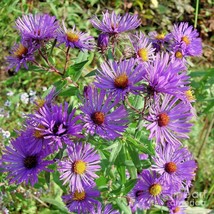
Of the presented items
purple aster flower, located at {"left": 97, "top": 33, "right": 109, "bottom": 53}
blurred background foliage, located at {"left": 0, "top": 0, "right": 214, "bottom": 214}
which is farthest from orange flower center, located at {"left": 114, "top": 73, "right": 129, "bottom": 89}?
blurred background foliage, located at {"left": 0, "top": 0, "right": 214, "bottom": 214}

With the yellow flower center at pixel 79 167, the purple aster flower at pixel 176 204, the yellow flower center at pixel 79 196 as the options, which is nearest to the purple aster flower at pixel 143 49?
the yellow flower center at pixel 79 167

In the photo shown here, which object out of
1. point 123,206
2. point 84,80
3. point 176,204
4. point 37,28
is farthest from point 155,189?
point 84,80

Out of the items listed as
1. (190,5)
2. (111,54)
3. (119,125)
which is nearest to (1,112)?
(111,54)

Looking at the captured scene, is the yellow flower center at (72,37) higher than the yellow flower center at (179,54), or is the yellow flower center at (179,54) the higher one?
the yellow flower center at (72,37)

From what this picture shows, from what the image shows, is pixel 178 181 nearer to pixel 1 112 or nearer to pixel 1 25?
pixel 1 112

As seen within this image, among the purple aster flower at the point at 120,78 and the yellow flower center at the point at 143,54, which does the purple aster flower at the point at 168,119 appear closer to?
the purple aster flower at the point at 120,78

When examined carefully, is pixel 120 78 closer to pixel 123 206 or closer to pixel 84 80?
pixel 123 206
